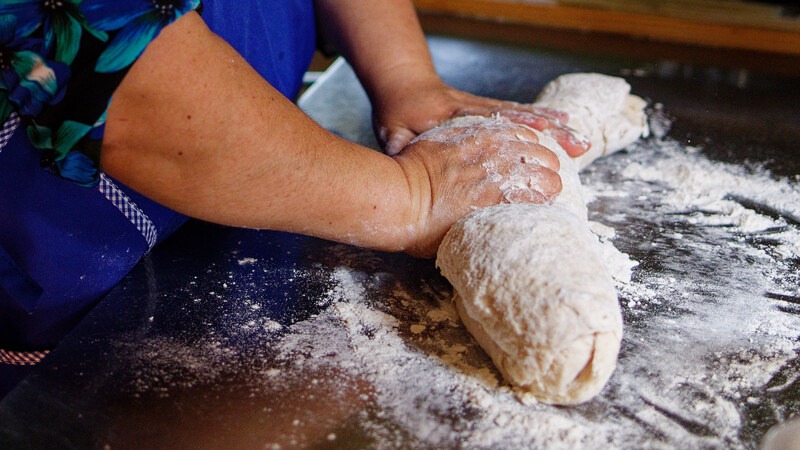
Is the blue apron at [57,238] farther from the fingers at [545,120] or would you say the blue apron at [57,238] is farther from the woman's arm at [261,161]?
the fingers at [545,120]

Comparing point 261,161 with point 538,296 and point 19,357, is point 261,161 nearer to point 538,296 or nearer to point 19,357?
point 538,296

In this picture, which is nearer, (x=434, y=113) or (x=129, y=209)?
(x=129, y=209)

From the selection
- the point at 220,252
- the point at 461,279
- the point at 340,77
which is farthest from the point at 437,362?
the point at 340,77

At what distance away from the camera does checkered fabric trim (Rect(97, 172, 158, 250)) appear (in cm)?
92

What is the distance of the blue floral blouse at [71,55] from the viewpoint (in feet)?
2.21

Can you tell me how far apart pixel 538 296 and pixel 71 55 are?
53cm

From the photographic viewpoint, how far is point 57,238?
0.91 meters

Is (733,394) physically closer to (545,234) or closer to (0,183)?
(545,234)

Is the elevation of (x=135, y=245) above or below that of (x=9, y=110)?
below

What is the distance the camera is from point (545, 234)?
832 mm

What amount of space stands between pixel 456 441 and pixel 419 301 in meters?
0.25

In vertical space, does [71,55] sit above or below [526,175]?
above

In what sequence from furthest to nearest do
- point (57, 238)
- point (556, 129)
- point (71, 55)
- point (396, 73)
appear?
point (396, 73), point (556, 129), point (57, 238), point (71, 55)

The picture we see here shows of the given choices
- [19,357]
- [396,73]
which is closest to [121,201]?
[19,357]
